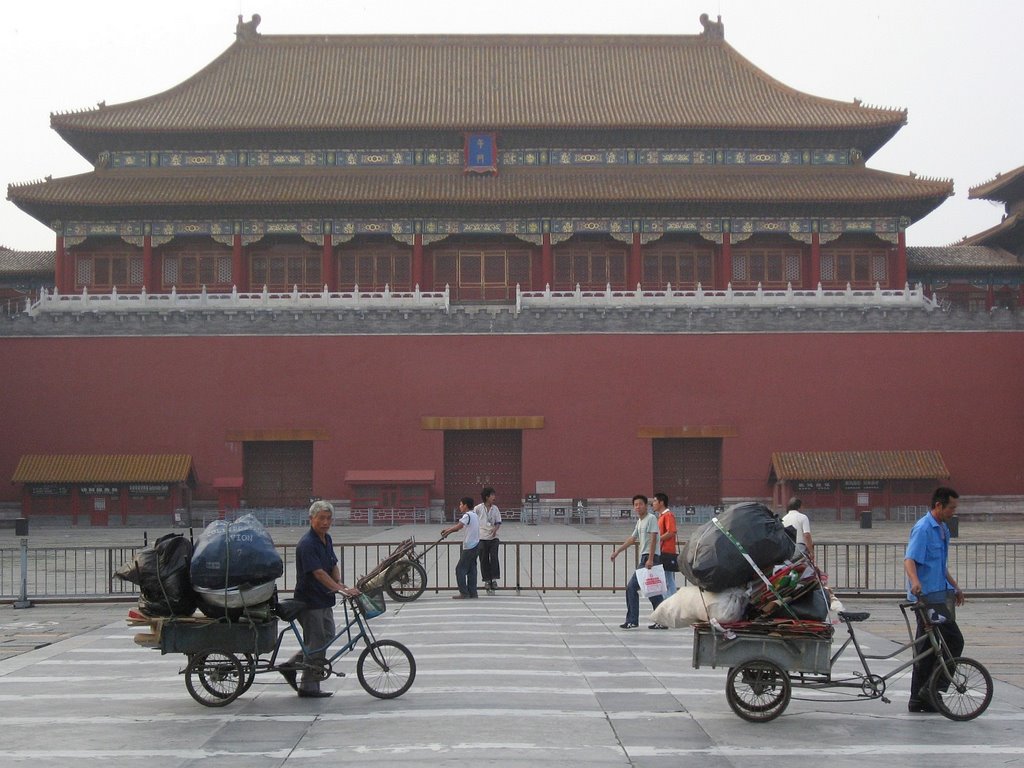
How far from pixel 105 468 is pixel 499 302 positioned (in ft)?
38.9

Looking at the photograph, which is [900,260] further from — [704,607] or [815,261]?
[704,607]

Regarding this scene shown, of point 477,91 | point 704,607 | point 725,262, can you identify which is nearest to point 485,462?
point 725,262

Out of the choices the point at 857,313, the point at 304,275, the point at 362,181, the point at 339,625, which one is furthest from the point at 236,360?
the point at 339,625

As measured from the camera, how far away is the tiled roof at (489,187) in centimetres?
3684

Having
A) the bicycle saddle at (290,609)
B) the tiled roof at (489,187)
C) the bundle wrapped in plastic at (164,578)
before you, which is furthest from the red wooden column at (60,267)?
the bicycle saddle at (290,609)

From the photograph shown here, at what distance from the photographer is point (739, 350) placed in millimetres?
34469

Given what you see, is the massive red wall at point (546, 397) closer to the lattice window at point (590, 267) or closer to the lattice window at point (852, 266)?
the lattice window at point (590, 267)

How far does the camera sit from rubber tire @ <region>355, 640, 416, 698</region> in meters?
9.29

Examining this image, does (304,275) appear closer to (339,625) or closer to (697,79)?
(697,79)

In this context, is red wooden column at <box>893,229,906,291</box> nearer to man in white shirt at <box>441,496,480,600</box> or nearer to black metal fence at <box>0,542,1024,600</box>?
black metal fence at <box>0,542,1024,600</box>

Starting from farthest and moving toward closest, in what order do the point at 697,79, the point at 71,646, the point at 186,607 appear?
the point at 697,79 < the point at 71,646 < the point at 186,607

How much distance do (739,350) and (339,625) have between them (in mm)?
22430

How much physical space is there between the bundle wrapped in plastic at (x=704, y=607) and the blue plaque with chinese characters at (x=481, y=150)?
30.9 m

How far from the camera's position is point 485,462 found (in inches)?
1363
